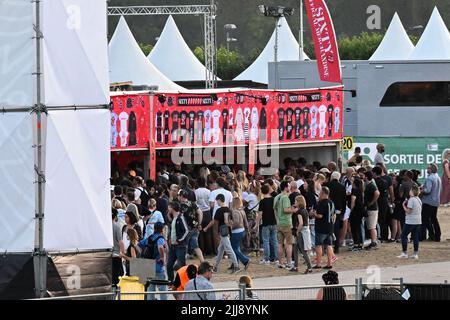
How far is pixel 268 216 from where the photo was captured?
68.8ft

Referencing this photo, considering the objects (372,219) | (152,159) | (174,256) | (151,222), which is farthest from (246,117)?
(151,222)

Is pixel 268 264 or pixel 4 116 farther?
pixel 268 264

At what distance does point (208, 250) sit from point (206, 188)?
3.84 feet

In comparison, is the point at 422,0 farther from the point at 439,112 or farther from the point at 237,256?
the point at 237,256

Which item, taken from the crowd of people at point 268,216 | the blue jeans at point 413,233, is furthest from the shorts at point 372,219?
the blue jeans at point 413,233

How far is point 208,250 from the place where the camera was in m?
22.9

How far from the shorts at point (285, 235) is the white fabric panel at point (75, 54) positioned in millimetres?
8662

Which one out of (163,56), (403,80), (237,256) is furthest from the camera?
(163,56)

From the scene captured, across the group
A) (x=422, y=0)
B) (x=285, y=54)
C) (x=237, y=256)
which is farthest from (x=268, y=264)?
(x=422, y=0)

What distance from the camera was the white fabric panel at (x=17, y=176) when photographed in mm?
12023

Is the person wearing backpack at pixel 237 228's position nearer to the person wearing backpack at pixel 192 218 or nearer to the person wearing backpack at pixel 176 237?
the person wearing backpack at pixel 192 218

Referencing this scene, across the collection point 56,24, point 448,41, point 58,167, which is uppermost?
point 448,41

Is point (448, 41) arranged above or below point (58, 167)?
above

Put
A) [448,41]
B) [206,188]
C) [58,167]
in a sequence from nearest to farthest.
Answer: [58,167], [206,188], [448,41]
